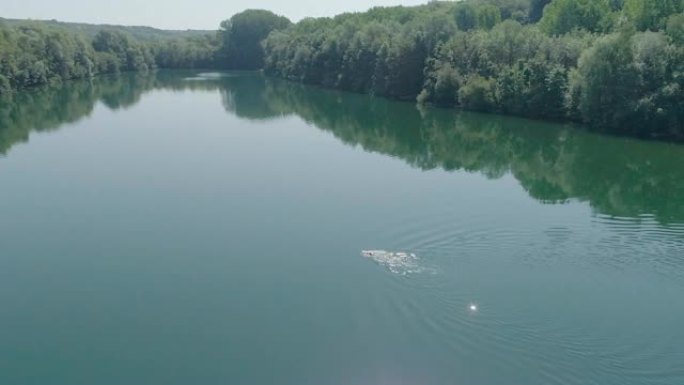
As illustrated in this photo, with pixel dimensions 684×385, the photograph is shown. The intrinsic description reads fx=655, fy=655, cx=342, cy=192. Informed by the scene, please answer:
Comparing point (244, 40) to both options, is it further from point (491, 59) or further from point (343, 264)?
point (343, 264)

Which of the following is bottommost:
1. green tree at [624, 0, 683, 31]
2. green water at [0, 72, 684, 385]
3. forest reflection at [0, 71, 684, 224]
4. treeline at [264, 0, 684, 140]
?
green water at [0, 72, 684, 385]

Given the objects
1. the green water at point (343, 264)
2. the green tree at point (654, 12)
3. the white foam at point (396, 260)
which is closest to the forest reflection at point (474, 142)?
the green water at point (343, 264)

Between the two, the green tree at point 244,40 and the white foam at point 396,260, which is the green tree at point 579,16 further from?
the green tree at point 244,40

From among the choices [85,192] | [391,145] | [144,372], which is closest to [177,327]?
[144,372]

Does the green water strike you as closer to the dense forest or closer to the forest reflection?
the forest reflection

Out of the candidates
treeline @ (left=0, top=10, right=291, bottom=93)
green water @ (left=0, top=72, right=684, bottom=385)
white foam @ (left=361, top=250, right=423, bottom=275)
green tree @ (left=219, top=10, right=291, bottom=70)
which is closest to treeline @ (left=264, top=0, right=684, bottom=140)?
green water @ (left=0, top=72, right=684, bottom=385)
